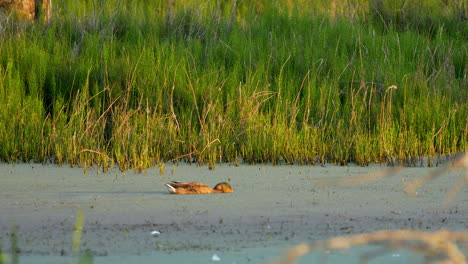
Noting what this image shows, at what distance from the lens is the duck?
591 centimetres

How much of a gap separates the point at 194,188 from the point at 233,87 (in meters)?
3.30

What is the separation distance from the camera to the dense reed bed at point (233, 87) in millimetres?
7965

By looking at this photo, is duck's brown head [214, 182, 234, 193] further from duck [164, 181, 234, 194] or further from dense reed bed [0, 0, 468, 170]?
dense reed bed [0, 0, 468, 170]

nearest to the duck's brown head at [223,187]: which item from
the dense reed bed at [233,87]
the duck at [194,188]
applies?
the duck at [194,188]

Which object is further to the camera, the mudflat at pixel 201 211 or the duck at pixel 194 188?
the duck at pixel 194 188

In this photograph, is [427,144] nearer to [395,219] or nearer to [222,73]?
[222,73]

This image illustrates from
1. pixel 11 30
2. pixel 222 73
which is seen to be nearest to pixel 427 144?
pixel 222 73

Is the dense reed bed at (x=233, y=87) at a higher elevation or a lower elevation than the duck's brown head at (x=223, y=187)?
lower

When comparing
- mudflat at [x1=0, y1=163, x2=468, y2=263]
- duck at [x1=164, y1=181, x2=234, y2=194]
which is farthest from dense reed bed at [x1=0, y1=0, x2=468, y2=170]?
duck at [x1=164, y1=181, x2=234, y2=194]

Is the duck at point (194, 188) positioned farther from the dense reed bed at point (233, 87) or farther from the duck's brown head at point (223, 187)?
the dense reed bed at point (233, 87)

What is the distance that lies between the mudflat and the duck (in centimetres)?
6

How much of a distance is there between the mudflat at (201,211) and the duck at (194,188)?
0.06m

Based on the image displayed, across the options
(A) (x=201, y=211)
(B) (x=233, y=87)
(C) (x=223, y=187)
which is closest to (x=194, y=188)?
(C) (x=223, y=187)

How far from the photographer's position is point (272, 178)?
22.6ft
